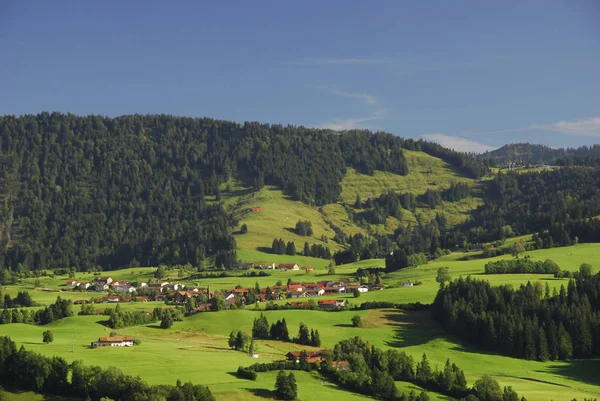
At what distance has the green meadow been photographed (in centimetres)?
9750

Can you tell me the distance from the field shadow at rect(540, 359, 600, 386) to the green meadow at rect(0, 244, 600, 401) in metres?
0.14

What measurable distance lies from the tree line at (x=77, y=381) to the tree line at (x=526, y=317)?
61.1 metres

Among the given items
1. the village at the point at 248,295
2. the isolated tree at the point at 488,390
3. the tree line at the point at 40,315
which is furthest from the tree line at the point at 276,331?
the tree line at the point at 40,315

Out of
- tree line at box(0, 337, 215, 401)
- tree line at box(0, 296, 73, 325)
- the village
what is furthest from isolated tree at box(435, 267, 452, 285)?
tree line at box(0, 337, 215, 401)

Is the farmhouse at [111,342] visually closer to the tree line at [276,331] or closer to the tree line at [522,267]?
the tree line at [276,331]

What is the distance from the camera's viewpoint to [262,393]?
92.6 m

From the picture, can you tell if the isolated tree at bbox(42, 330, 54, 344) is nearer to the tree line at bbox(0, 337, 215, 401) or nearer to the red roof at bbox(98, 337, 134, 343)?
the red roof at bbox(98, 337, 134, 343)

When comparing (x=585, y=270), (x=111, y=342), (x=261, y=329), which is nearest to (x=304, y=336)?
(x=261, y=329)

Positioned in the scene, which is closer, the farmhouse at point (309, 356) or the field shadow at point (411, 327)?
the farmhouse at point (309, 356)

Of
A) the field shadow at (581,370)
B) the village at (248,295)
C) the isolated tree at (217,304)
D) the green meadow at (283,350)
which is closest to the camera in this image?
the green meadow at (283,350)

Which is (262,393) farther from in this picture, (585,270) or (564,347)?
(585,270)

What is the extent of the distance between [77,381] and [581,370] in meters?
71.1

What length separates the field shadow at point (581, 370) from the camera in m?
113

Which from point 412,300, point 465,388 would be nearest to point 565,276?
point 412,300
